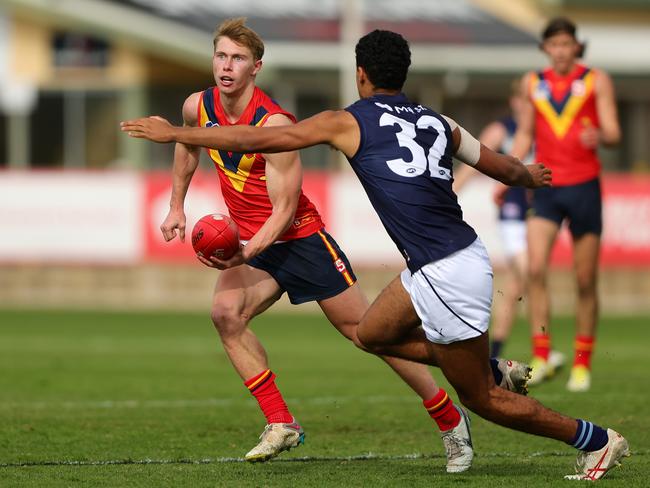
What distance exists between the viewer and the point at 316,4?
3369 centimetres

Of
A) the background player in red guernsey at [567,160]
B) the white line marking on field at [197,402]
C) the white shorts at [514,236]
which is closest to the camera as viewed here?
the white line marking on field at [197,402]

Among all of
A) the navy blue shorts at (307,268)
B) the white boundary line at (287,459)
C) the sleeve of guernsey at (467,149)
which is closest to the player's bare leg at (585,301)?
the white boundary line at (287,459)

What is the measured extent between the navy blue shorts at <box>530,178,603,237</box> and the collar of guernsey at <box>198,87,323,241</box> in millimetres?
3960

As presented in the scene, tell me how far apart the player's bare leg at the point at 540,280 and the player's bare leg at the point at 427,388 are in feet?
12.8

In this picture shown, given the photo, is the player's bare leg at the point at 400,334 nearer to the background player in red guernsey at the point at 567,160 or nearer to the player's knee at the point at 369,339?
the player's knee at the point at 369,339

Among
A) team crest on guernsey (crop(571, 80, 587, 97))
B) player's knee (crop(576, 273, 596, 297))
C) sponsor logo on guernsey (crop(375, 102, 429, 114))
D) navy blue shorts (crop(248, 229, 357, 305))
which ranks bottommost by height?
player's knee (crop(576, 273, 596, 297))

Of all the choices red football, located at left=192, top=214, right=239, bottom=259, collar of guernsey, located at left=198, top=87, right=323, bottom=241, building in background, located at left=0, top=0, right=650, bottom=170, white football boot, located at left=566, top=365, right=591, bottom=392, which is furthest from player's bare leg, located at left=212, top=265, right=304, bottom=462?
building in background, located at left=0, top=0, right=650, bottom=170

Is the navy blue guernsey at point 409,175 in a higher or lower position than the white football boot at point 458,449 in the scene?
higher

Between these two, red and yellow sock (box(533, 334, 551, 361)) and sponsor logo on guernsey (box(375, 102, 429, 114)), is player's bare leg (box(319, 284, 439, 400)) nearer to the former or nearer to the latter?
sponsor logo on guernsey (box(375, 102, 429, 114))

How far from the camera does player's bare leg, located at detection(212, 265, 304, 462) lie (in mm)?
8406

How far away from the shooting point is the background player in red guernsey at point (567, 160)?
479 inches

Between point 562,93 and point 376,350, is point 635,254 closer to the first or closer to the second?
point 562,93

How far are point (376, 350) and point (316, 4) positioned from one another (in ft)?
87.0

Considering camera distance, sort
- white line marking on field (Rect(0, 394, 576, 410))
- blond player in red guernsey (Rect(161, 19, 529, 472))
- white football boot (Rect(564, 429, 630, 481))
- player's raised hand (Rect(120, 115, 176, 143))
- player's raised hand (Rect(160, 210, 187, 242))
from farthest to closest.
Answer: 1. white line marking on field (Rect(0, 394, 576, 410))
2. player's raised hand (Rect(160, 210, 187, 242))
3. blond player in red guernsey (Rect(161, 19, 529, 472))
4. white football boot (Rect(564, 429, 630, 481))
5. player's raised hand (Rect(120, 115, 176, 143))
